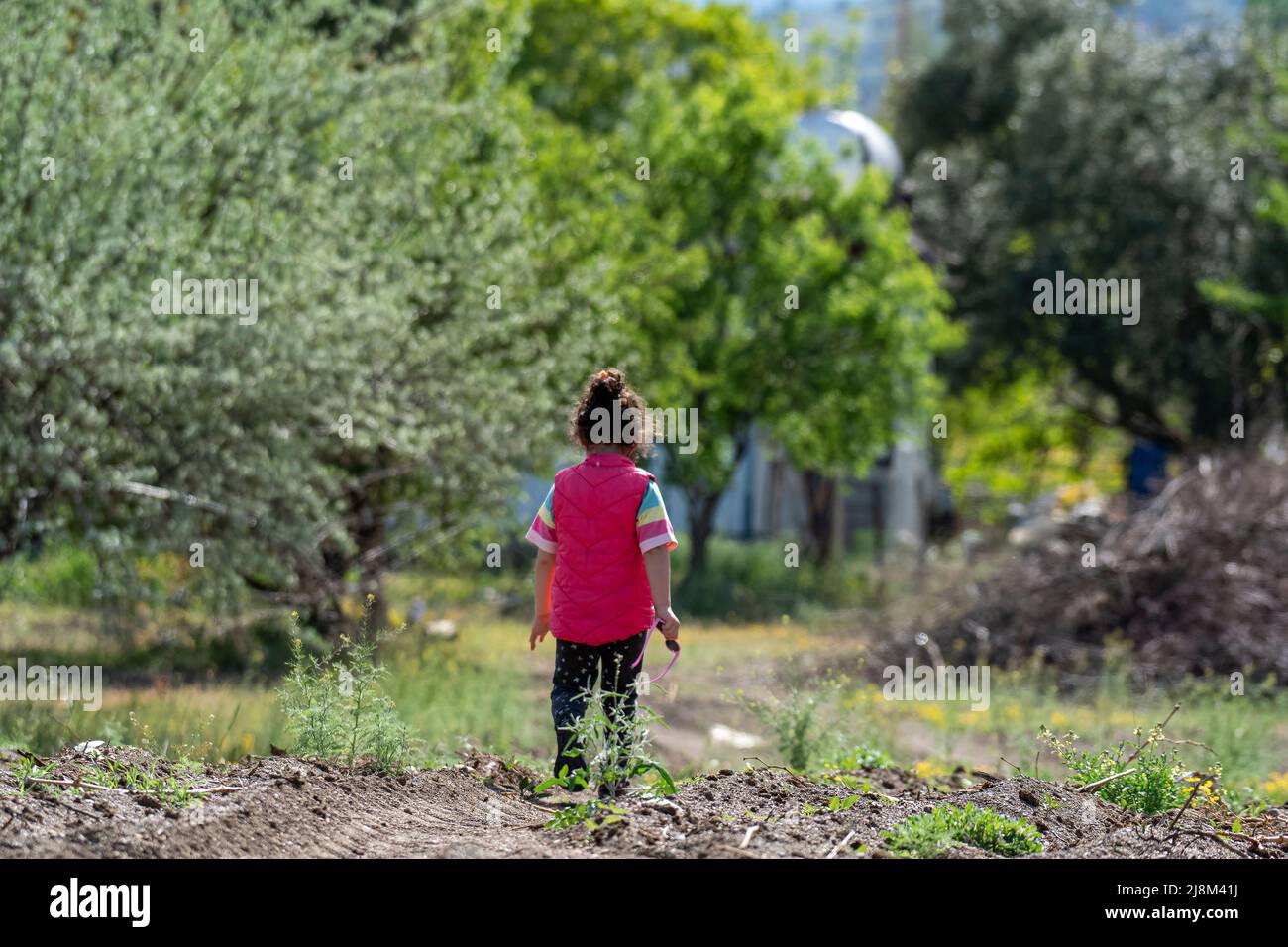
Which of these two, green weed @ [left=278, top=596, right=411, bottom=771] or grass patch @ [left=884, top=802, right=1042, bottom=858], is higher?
green weed @ [left=278, top=596, right=411, bottom=771]

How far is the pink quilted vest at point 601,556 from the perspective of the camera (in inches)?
237

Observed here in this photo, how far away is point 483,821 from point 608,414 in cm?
163

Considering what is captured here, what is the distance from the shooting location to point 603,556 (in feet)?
19.9

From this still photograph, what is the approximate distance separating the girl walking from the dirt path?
1.73 ft

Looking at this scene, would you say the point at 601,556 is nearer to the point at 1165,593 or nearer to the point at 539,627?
the point at 539,627

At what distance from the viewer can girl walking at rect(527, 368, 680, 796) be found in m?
5.99

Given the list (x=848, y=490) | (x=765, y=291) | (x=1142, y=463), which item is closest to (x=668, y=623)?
(x=765, y=291)

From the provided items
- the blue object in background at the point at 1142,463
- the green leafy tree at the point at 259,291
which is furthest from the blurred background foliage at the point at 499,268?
the blue object in background at the point at 1142,463

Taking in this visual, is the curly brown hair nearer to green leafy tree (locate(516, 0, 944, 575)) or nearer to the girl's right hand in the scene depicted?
the girl's right hand

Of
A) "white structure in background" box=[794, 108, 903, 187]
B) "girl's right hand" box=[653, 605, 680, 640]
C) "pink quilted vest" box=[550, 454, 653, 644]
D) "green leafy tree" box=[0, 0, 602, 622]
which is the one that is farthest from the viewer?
"white structure in background" box=[794, 108, 903, 187]

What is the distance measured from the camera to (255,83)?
10.4 meters

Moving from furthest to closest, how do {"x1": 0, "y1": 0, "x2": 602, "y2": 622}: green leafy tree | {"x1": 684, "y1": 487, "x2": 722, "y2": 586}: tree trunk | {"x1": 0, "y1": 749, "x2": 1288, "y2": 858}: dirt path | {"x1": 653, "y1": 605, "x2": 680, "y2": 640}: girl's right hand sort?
{"x1": 684, "y1": 487, "x2": 722, "y2": 586}: tree trunk
{"x1": 0, "y1": 0, "x2": 602, "y2": 622}: green leafy tree
{"x1": 653, "y1": 605, "x2": 680, "y2": 640}: girl's right hand
{"x1": 0, "y1": 749, "x2": 1288, "y2": 858}: dirt path

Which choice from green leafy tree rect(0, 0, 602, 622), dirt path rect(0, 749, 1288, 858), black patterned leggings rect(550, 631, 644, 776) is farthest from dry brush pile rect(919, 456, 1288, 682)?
black patterned leggings rect(550, 631, 644, 776)

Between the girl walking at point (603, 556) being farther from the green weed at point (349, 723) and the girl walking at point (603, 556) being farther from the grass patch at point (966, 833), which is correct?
the grass patch at point (966, 833)
